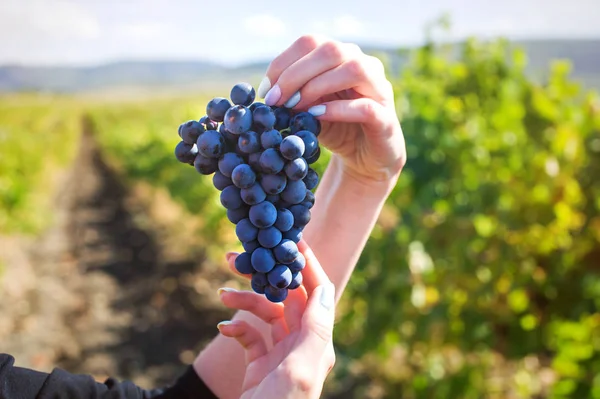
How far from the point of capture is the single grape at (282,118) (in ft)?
2.87

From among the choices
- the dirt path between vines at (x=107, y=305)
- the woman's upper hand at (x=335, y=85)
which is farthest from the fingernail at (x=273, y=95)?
the dirt path between vines at (x=107, y=305)

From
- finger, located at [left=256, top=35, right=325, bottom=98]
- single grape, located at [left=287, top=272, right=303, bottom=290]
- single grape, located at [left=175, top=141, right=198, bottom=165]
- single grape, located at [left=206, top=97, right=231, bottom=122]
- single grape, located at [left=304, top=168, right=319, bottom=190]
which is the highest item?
finger, located at [left=256, top=35, right=325, bottom=98]

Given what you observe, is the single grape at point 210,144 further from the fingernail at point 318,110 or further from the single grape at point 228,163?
the fingernail at point 318,110

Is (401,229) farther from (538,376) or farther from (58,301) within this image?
(58,301)

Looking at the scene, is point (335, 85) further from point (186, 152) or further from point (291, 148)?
point (186, 152)

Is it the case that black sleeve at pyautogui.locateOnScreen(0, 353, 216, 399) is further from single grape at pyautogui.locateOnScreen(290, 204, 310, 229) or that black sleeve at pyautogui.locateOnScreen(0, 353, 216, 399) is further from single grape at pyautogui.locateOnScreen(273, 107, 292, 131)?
single grape at pyautogui.locateOnScreen(273, 107, 292, 131)

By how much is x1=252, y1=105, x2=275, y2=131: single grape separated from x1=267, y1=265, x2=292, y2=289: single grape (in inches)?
8.7

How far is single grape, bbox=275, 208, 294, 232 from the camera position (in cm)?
83

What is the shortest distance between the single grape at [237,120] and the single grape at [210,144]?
0.02 m

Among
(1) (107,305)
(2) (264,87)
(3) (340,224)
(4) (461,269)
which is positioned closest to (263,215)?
(2) (264,87)

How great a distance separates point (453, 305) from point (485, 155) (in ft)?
2.76

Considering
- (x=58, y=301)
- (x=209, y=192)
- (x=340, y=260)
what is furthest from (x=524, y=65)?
(x=58, y=301)

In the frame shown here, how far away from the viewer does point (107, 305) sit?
551 centimetres

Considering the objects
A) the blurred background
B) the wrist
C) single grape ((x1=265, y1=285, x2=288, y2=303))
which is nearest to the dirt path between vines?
the blurred background
